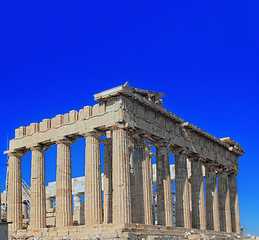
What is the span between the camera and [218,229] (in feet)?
143

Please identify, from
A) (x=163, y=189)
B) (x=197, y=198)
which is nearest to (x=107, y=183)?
(x=163, y=189)

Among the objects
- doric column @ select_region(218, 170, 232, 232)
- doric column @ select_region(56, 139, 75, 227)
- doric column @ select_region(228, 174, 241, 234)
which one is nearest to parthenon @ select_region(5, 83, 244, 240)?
doric column @ select_region(56, 139, 75, 227)

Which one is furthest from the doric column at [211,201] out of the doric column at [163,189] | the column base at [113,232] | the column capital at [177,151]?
the doric column at [163,189]

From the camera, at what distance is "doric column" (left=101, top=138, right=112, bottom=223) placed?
118ft

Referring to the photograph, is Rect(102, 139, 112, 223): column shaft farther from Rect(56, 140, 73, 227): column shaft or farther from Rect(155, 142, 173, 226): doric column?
Rect(155, 142, 173, 226): doric column

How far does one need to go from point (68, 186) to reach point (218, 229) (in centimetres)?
1587

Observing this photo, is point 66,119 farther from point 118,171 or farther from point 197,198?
point 197,198

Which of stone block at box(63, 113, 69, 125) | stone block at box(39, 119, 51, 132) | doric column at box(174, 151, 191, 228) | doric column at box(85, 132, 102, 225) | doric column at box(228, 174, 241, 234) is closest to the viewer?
doric column at box(85, 132, 102, 225)

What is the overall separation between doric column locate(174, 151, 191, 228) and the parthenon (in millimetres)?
78

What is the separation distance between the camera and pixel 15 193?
37906 millimetres

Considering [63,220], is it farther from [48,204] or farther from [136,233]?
[48,204]

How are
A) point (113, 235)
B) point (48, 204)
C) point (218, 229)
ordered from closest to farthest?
point (113, 235) < point (218, 229) < point (48, 204)

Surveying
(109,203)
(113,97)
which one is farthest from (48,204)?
(113,97)

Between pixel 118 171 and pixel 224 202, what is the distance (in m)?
19.0
